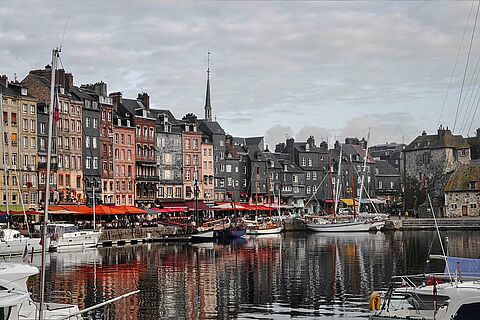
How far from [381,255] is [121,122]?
51.1 m

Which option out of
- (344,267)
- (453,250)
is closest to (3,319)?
(344,267)

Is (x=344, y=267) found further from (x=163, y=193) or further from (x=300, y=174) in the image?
(x=300, y=174)

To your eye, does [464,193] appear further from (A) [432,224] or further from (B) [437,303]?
(B) [437,303]

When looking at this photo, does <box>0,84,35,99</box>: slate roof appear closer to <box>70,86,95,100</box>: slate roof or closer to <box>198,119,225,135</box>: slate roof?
<box>70,86,95,100</box>: slate roof

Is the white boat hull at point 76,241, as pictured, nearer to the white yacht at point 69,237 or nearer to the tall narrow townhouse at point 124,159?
the white yacht at point 69,237

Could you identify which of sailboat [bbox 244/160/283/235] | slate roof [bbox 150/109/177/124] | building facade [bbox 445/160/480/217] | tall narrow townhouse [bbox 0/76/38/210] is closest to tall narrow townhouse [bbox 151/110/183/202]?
slate roof [bbox 150/109/177/124]

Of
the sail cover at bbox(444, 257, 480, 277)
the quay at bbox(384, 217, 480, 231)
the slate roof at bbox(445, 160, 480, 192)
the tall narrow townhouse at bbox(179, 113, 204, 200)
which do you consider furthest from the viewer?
the tall narrow townhouse at bbox(179, 113, 204, 200)

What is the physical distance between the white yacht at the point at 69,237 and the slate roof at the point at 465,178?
60729 millimetres

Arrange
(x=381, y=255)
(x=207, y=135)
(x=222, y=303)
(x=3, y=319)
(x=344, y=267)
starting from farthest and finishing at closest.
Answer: (x=207, y=135), (x=381, y=255), (x=344, y=267), (x=222, y=303), (x=3, y=319)

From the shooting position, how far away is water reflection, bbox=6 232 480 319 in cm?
3488

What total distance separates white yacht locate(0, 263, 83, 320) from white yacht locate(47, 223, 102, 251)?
45.0 m

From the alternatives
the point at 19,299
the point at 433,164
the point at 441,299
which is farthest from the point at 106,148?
the point at 19,299

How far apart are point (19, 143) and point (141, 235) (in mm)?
17706

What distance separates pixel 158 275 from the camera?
4853cm
